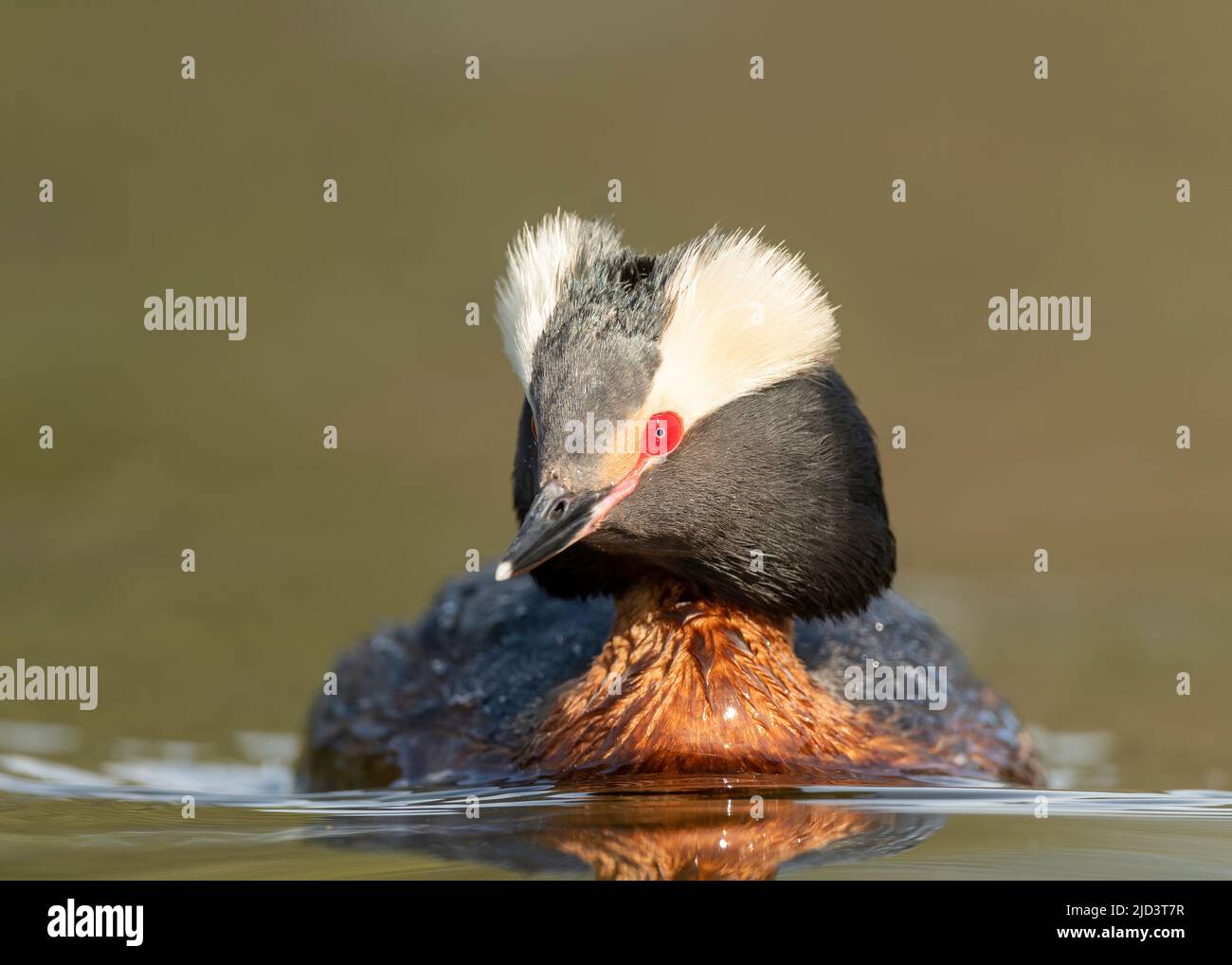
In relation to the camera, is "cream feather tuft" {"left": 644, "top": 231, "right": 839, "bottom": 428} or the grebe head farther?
"cream feather tuft" {"left": 644, "top": 231, "right": 839, "bottom": 428}

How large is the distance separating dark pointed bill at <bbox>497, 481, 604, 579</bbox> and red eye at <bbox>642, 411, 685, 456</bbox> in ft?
0.97

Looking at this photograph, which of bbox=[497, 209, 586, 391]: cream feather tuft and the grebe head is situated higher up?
bbox=[497, 209, 586, 391]: cream feather tuft

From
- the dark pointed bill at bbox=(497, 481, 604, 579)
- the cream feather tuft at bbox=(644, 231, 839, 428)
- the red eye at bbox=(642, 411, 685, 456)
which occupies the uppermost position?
the cream feather tuft at bbox=(644, 231, 839, 428)

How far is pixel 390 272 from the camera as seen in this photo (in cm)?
1786

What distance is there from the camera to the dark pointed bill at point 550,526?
6879mm

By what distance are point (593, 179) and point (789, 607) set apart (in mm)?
11369

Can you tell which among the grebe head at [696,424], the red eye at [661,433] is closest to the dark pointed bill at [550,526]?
the grebe head at [696,424]

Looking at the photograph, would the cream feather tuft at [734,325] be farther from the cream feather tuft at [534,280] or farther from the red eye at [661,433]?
the cream feather tuft at [534,280]

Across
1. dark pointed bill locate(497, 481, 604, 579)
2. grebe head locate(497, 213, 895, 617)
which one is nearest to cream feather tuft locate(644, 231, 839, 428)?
grebe head locate(497, 213, 895, 617)

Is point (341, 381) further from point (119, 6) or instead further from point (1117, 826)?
point (1117, 826)

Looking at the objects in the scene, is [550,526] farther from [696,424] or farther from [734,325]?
[734,325]

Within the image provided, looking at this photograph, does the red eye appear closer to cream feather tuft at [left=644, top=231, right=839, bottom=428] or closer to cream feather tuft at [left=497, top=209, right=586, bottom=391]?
cream feather tuft at [left=644, top=231, right=839, bottom=428]

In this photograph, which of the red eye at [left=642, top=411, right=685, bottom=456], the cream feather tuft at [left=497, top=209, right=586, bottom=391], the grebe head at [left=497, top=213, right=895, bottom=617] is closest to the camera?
the grebe head at [left=497, top=213, right=895, bottom=617]

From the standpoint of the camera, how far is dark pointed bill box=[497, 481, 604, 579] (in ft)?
22.6
